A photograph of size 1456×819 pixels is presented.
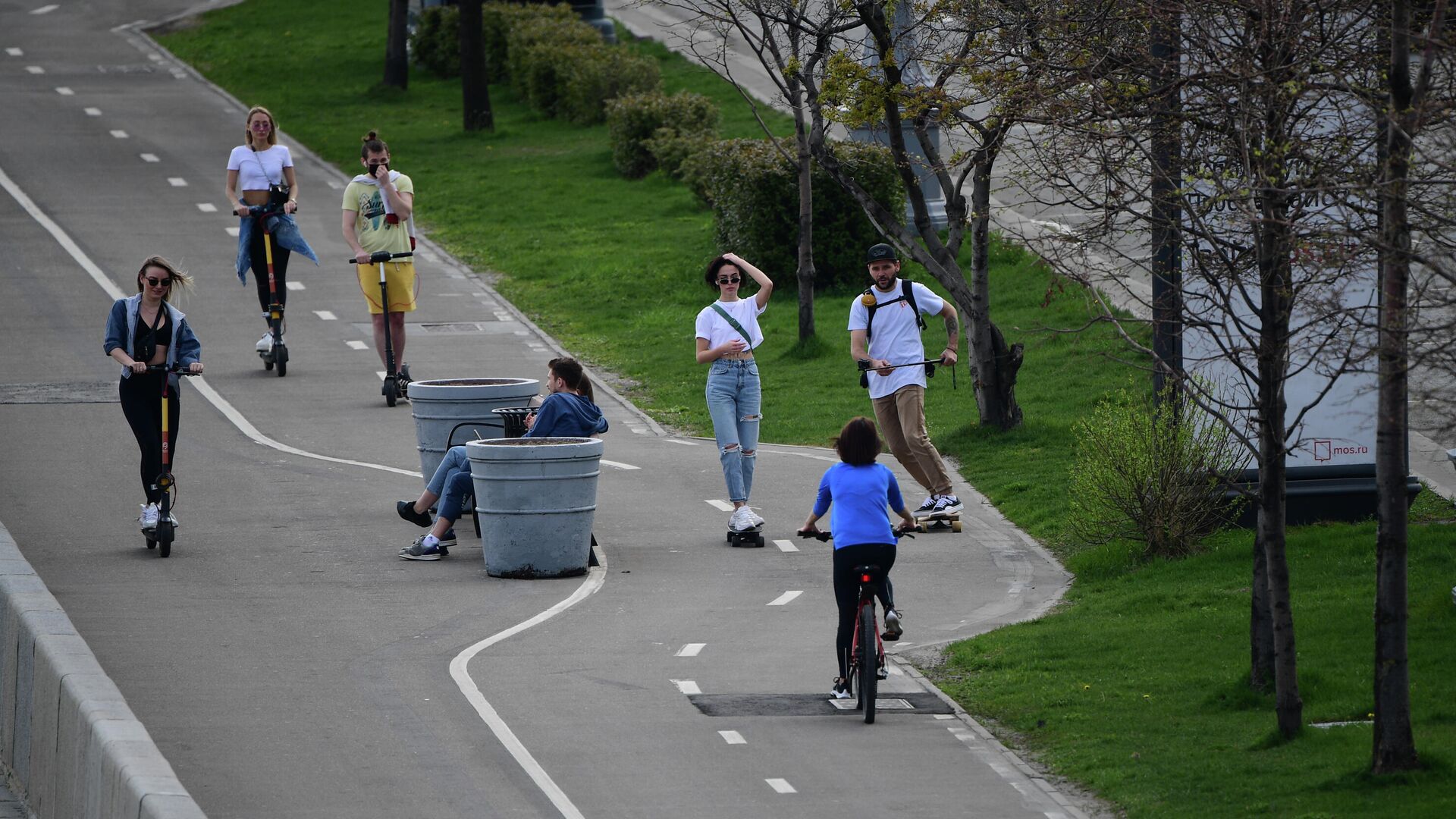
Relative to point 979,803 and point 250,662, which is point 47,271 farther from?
point 979,803

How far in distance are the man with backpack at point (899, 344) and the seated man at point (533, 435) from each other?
208 cm

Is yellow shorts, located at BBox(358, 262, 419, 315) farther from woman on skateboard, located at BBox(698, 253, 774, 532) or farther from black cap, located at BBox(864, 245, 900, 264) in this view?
black cap, located at BBox(864, 245, 900, 264)

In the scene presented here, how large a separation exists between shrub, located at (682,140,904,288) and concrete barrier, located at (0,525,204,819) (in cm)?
1546

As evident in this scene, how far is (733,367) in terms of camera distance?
48.3 feet

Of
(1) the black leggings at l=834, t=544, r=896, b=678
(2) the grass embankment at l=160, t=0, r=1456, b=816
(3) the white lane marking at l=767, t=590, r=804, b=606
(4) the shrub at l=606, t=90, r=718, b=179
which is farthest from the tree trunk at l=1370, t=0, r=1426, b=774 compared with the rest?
(4) the shrub at l=606, t=90, r=718, b=179

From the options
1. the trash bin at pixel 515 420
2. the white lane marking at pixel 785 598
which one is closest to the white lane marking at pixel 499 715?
the trash bin at pixel 515 420

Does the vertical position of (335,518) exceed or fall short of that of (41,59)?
it falls short

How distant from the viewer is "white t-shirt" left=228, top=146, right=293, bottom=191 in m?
20.1

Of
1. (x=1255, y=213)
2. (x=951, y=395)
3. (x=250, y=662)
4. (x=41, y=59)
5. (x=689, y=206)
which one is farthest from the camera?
(x=41, y=59)

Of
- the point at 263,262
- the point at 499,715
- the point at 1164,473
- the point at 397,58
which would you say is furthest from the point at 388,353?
the point at 397,58

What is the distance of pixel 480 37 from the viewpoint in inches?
1497

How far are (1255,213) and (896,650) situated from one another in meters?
4.15

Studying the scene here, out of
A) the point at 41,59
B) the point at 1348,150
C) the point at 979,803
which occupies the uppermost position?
the point at 41,59

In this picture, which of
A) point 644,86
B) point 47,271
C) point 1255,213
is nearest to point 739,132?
point 644,86
